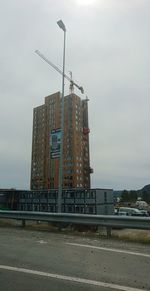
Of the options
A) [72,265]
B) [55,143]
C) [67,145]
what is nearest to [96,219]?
[72,265]

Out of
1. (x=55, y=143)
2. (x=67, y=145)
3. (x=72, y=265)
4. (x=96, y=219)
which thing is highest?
(x=67, y=145)

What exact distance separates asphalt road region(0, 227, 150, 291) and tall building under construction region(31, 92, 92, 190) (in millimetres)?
77298

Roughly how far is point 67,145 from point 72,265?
292 feet

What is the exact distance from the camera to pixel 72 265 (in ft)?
17.8

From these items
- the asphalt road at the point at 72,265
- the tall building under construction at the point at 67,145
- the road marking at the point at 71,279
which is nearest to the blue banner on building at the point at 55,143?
the asphalt road at the point at 72,265

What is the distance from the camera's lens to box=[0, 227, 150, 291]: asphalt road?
4336 millimetres

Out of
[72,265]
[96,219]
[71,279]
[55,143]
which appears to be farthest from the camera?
[55,143]

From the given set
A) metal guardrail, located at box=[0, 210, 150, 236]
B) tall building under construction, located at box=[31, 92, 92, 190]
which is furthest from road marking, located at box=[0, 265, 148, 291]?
tall building under construction, located at box=[31, 92, 92, 190]

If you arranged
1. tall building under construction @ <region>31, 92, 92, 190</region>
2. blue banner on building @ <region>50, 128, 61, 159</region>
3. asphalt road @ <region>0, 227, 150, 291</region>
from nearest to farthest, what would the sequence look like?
asphalt road @ <region>0, 227, 150, 291</region> → blue banner on building @ <region>50, 128, 61, 159</region> → tall building under construction @ <region>31, 92, 92, 190</region>

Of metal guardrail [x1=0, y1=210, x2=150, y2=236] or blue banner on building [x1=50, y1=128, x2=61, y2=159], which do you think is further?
blue banner on building [x1=50, y1=128, x2=61, y2=159]

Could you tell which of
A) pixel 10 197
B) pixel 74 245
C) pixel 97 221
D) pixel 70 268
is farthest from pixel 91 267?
pixel 10 197

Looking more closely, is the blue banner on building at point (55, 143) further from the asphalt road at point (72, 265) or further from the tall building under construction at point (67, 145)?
the tall building under construction at point (67, 145)

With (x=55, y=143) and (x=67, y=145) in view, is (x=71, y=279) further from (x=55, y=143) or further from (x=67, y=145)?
(x=67, y=145)

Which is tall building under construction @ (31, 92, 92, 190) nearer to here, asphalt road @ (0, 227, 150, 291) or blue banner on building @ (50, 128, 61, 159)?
blue banner on building @ (50, 128, 61, 159)
